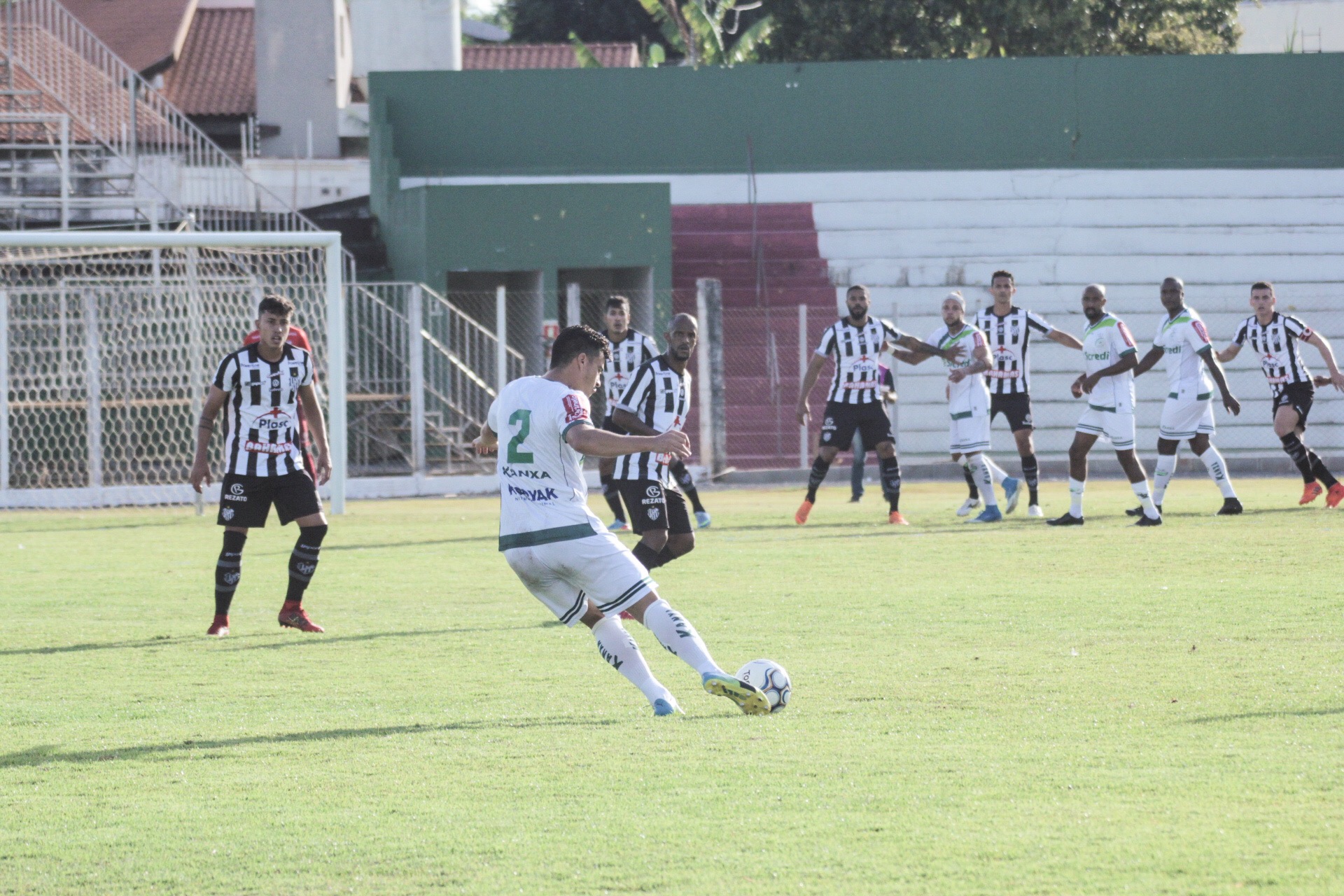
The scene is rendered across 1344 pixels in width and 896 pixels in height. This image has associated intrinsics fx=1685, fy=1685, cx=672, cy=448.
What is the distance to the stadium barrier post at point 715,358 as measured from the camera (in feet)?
73.9

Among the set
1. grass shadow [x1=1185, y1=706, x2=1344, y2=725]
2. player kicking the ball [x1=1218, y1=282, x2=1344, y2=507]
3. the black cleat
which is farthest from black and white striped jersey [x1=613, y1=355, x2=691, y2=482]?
player kicking the ball [x1=1218, y1=282, x2=1344, y2=507]

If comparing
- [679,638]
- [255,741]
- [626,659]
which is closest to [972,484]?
[626,659]

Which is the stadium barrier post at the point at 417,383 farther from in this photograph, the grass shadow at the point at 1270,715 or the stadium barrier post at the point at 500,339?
the grass shadow at the point at 1270,715

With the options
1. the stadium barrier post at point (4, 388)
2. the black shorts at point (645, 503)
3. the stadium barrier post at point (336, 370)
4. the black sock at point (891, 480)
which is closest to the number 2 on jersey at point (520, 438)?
the black shorts at point (645, 503)

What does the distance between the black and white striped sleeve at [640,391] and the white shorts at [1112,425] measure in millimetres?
5683

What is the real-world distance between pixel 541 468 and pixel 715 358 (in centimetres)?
1576

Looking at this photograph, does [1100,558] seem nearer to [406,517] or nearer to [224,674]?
[224,674]

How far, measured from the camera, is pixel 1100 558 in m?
12.6

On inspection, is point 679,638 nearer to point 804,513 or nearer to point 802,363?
point 804,513

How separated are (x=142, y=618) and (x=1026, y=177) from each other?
21.5 metres

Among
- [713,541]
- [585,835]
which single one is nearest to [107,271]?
[713,541]

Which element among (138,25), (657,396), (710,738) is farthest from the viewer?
(138,25)

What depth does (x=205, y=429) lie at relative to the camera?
10.2 meters

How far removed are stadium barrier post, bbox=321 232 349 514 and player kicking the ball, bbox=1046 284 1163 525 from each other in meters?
7.33
